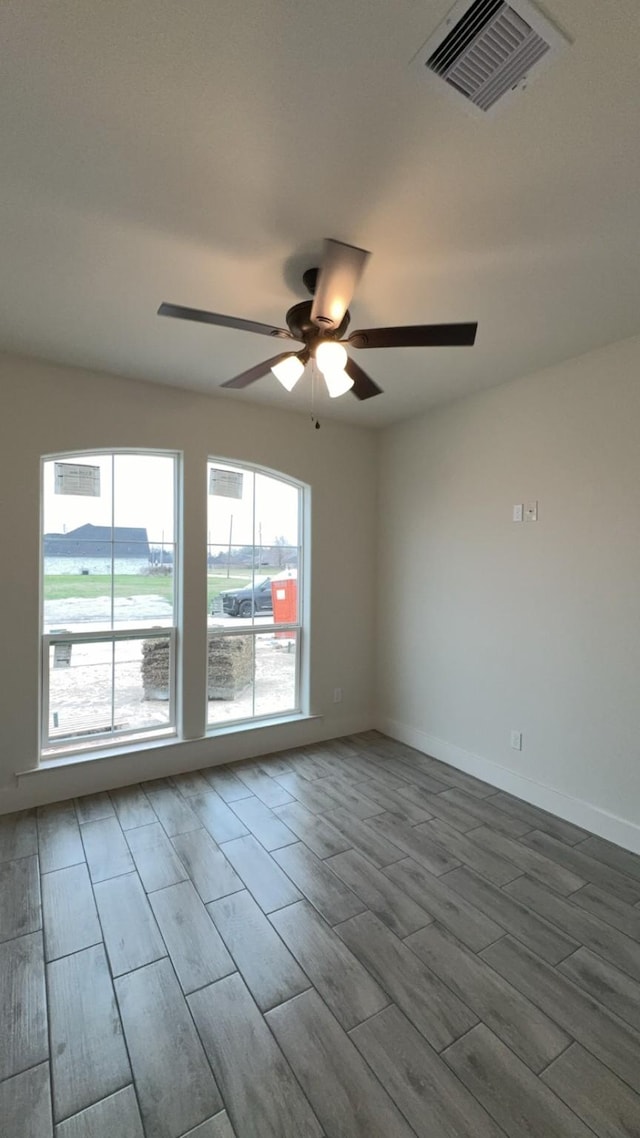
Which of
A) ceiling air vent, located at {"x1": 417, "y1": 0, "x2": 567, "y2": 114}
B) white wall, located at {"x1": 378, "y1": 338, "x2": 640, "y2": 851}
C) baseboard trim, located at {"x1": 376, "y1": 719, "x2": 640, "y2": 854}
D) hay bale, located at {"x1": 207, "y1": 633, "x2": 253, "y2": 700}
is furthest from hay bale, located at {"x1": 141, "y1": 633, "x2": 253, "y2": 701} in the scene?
ceiling air vent, located at {"x1": 417, "y1": 0, "x2": 567, "y2": 114}

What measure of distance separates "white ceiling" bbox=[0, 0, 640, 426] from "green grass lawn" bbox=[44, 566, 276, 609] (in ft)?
4.99

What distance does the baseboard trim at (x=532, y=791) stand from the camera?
2.56m

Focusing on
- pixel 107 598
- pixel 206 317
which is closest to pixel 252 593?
pixel 107 598

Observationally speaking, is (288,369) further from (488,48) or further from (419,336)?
(488,48)

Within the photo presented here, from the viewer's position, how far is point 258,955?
1.81 meters

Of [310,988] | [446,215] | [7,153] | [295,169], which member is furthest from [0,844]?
[446,215]

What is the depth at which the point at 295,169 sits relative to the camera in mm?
1460

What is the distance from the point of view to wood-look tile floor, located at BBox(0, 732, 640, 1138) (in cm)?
132

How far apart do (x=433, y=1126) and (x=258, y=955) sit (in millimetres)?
767

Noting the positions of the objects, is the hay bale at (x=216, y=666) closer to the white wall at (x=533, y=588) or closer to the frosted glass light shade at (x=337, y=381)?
the white wall at (x=533, y=588)

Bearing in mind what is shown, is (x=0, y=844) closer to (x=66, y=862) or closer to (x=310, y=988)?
(x=66, y=862)

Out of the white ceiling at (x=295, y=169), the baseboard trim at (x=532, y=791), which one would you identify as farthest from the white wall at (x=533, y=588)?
the white ceiling at (x=295, y=169)

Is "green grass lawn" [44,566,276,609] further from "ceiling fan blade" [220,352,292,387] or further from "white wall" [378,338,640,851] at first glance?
"ceiling fan blade" [220,352,292,387]

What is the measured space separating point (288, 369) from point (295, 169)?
2.13ft
